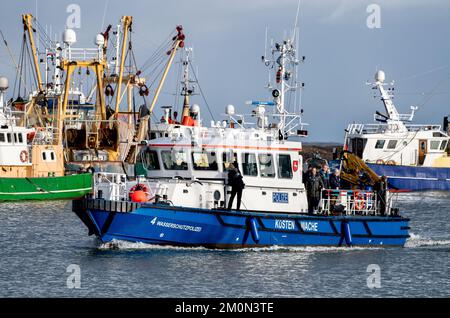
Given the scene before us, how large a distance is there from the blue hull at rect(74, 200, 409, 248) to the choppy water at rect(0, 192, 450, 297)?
1.04ft

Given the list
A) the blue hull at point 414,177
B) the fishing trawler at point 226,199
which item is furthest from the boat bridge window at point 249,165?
the blue hull at point 414,177

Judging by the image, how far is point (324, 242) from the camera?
109 ft

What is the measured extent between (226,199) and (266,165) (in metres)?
1.67

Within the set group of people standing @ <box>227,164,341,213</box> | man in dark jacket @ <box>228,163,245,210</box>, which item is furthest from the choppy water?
man in dark jacket @ <box>228,163,245,210</box>

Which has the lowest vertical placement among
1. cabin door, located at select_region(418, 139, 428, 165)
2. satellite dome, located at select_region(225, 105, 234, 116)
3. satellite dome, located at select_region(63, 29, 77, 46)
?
cabin door, located at select_region(418, 139, 428, 165)

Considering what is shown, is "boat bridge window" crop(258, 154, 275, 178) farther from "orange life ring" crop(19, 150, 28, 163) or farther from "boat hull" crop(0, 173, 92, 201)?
"orange life ring" crop(19, 150, 28, 163)

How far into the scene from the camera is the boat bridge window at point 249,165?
107 ft

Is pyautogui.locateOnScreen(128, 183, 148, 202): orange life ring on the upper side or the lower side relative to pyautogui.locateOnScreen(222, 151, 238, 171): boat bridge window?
lower

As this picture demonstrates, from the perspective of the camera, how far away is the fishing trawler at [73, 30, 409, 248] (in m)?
31.4

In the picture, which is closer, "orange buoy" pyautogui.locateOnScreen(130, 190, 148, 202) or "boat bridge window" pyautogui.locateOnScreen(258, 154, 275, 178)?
"orange buoy" pyautogui.locateOnScreen(130, 190, 148, 202)

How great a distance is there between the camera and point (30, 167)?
187 feet

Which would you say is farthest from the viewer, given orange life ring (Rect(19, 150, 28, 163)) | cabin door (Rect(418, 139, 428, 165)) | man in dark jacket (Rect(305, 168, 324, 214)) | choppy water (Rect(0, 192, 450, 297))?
cabin door (Rect(418, 139, 428, 165))

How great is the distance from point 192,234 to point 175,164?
7.59ft
